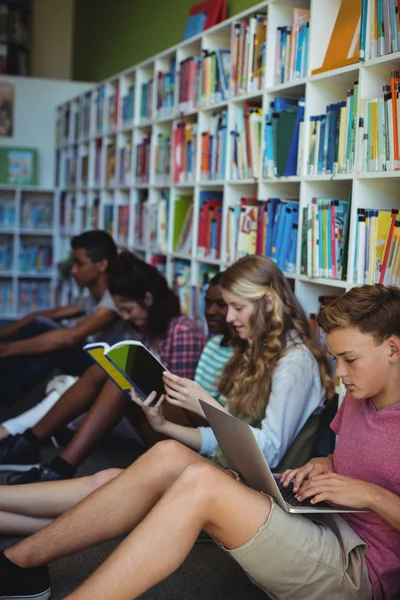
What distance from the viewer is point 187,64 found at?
412 cm

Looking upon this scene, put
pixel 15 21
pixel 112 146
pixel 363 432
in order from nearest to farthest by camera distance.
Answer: pixel 363 432
pixel 112 146
pixel 15 21

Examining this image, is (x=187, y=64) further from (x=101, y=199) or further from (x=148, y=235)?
(x=101, y=199)

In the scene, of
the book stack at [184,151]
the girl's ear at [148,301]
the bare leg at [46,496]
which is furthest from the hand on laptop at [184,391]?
the book stack at [184,151]

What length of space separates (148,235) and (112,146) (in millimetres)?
1117

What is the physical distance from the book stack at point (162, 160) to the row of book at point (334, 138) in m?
1.57

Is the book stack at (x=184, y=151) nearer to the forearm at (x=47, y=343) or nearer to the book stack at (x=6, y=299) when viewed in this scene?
the forearm at (x=47, y=343)

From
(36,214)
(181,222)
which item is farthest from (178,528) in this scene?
(36,214)

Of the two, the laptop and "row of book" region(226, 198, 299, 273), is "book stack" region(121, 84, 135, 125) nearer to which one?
"row of book" region(226, 198, 299, 273)

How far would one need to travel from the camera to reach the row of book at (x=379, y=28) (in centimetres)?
246

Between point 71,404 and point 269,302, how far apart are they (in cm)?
106

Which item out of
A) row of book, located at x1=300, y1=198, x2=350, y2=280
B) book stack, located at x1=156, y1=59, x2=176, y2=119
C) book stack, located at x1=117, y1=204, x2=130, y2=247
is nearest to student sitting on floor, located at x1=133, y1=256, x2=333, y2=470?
row of book, located at x1=300, y1=198, x2=350, y2=280

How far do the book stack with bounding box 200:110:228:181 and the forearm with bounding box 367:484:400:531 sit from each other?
7.13 ft

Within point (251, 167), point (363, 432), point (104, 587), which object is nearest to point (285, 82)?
point (251, 167)

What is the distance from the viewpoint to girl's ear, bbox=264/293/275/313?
2615 millimetres
